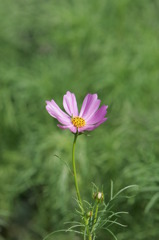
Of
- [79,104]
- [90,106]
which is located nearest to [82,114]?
[90,106]

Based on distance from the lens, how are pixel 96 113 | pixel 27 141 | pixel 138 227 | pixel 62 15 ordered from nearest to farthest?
pixel 96 113 < pixel 138 227 < pixel 27 141 < pixel 62 15

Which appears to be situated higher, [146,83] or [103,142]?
[146,83]

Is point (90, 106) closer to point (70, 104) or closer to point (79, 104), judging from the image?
point (70, 104)

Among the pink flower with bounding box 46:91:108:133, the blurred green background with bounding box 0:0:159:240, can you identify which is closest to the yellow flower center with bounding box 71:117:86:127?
the pink flower with bounding box 46:91:108:133

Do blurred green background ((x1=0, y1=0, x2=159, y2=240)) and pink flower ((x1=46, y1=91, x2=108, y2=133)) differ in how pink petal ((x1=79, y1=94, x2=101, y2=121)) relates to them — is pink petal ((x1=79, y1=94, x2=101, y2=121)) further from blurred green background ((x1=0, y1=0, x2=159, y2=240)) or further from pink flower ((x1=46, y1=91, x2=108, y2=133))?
blurred green background ((x1=0, y1=0, x2=159, y2=240))

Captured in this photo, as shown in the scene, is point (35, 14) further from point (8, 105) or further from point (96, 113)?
point (96, 113)

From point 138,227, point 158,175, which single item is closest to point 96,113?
point 158,175
